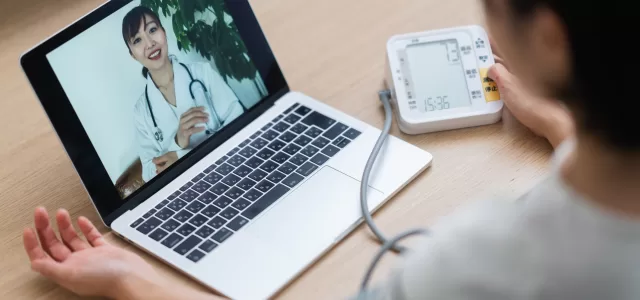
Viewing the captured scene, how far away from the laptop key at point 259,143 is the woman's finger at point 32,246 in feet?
0.85

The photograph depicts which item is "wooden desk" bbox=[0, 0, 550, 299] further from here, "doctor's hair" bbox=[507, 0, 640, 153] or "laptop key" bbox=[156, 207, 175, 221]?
"doctor's hair" bbox=[507, 0, 640, 153]

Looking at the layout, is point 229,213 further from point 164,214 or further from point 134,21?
point 134,21

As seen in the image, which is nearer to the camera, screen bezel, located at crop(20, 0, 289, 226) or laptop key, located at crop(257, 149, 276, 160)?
screen bezel, located at crop(20, 0, 289, 226)

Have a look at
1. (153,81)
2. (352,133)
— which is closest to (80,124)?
(153,81)

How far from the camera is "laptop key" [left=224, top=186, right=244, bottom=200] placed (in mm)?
841

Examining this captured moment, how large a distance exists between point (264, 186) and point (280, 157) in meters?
0.05

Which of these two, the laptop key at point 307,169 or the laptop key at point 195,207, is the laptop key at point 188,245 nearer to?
the laptop key at point 195,207

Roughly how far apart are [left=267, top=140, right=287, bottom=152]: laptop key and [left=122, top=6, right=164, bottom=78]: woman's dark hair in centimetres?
16

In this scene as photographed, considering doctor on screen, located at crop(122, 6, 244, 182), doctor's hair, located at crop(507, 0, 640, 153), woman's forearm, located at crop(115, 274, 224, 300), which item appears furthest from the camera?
doctor on screen, located at crop(122, 6, 244, 182)

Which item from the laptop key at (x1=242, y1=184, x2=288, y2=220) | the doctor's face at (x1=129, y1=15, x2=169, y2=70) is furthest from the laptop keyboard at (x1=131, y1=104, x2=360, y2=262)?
the doctor's face at (x1=129, y1=15, x2=169, y2=70)

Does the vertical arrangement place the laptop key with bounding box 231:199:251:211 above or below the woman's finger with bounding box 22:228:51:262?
below

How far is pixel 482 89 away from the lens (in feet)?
3.05

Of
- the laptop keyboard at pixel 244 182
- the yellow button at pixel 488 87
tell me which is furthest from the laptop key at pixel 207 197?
the yellow button at pixel 488 87

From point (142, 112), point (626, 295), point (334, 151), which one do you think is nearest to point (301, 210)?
point (334, 151)
